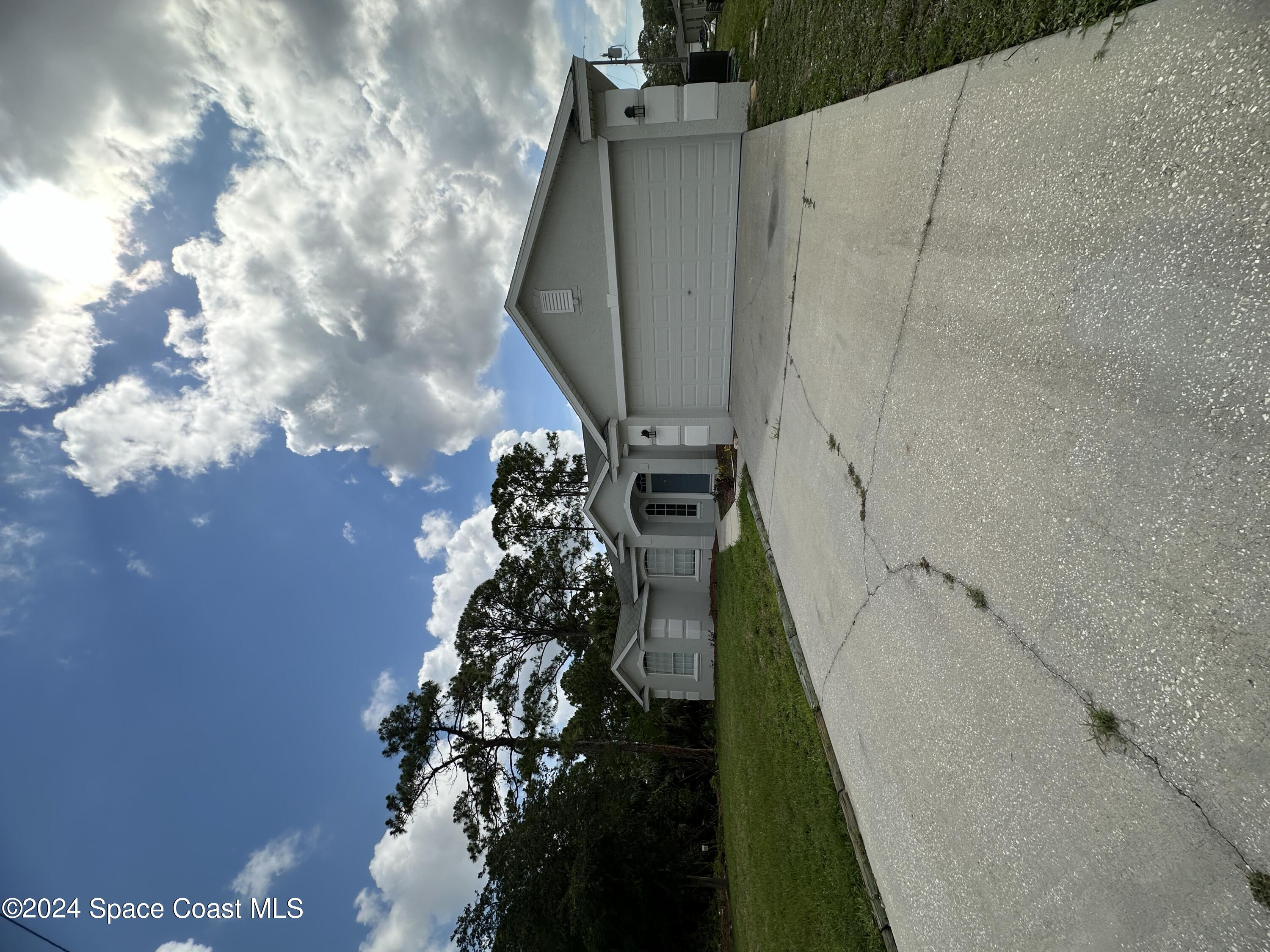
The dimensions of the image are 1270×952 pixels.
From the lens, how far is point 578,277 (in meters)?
10.5

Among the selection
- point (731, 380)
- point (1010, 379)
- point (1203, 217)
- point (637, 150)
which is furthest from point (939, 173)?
point (731, 380)

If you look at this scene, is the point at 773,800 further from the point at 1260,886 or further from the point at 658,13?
the point at 658,13

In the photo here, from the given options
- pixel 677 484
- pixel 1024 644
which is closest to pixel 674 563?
pixel 677 484

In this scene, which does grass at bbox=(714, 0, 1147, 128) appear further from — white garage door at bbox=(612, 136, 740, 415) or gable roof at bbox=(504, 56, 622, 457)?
gable roof at bbox=(504, 56, 622, 457)

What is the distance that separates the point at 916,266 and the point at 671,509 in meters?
12.2

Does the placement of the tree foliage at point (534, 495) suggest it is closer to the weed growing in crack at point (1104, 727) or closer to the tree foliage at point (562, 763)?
the tree foliage at point (562, 763)

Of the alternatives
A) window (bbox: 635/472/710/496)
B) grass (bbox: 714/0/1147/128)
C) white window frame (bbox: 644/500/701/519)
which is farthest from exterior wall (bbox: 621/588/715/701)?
grass (bbox: 714/0/1147/128)

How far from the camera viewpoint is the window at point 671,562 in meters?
15.7

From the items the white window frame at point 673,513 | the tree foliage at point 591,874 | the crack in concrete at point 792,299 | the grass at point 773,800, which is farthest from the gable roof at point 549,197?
the tree foliage at point 591,874

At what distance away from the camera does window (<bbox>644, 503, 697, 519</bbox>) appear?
591 inches

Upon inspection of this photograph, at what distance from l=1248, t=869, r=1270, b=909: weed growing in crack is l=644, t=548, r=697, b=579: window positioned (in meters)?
14.1

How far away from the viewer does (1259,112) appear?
146 cm

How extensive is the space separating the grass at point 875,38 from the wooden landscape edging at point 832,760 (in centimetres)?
533

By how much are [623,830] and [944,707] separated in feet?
44.2
